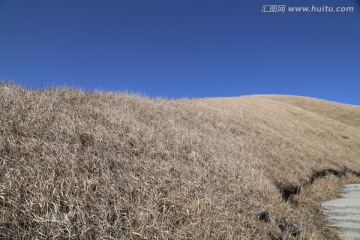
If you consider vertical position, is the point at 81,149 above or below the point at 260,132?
below

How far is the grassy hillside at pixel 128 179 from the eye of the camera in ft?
12.9

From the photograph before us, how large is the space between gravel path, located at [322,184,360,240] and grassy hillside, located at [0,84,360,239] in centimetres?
35

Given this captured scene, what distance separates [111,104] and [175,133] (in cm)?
273

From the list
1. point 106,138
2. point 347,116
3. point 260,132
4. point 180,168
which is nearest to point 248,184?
point 180,168

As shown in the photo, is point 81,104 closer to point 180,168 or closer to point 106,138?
point 106,138

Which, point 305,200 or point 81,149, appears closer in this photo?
point 81,149

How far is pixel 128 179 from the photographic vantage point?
5.13 meters

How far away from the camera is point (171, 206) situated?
15.4 ft

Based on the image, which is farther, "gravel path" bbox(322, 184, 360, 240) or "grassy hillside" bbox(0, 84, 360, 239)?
"gravel path" bbox(322, 184, 360, 240)

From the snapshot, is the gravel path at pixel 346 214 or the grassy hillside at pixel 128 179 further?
the gravel path at pixel 346 214

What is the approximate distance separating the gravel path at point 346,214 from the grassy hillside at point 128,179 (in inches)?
13.6

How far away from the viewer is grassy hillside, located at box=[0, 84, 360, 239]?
393cm

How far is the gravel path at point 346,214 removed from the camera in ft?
20.7

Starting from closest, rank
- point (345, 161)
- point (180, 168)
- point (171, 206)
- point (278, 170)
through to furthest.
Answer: point (171, 206) → point (180, 168) → point (278, 170) → point (345, 161)
